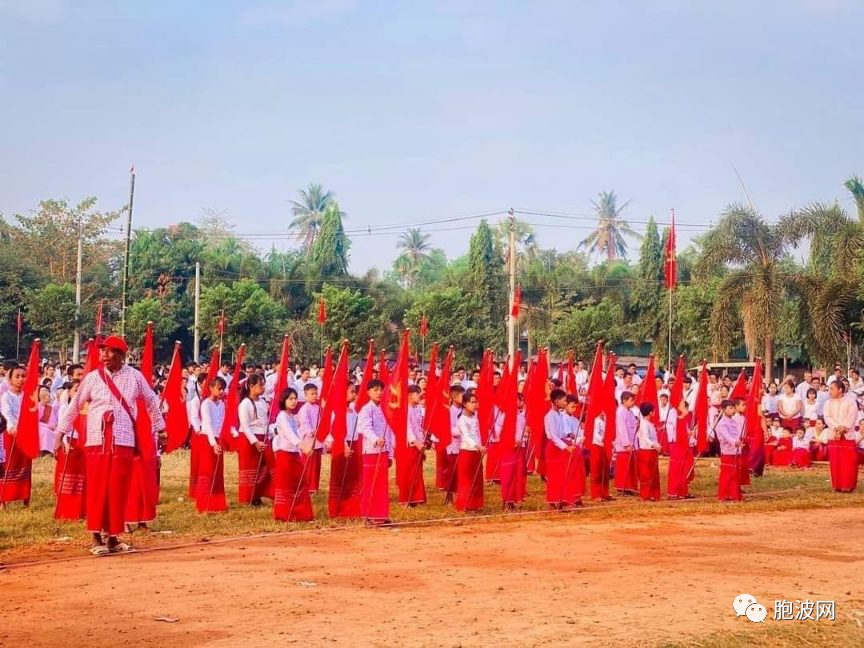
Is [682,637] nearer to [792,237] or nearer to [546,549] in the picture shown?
[546,549]

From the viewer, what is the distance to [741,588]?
27.7ft

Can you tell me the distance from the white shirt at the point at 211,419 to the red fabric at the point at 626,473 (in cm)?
600

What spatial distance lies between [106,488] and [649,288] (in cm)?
3880

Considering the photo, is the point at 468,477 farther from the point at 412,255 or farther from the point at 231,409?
the point at 412,255

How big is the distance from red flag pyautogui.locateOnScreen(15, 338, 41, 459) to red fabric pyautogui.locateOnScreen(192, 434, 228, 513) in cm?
210

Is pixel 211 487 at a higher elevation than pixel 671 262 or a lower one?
lower

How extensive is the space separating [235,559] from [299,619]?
247 centimetres

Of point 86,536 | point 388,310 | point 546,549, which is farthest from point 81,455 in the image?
point 388,310

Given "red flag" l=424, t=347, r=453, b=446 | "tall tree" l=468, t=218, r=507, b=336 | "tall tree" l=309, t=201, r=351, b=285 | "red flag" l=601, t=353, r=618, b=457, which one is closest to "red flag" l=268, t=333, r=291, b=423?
"red flag" l=424, t=347, r=453, b=446

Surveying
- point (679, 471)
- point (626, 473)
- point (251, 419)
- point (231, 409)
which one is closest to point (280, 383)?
point (251, 419)

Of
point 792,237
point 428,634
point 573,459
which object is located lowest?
point 428,634

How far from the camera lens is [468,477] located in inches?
520

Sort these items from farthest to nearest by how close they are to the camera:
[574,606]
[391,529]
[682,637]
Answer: [391,529] → [574,606] → [682,637]

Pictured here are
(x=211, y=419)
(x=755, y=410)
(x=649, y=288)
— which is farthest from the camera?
(x=649, y=288)
